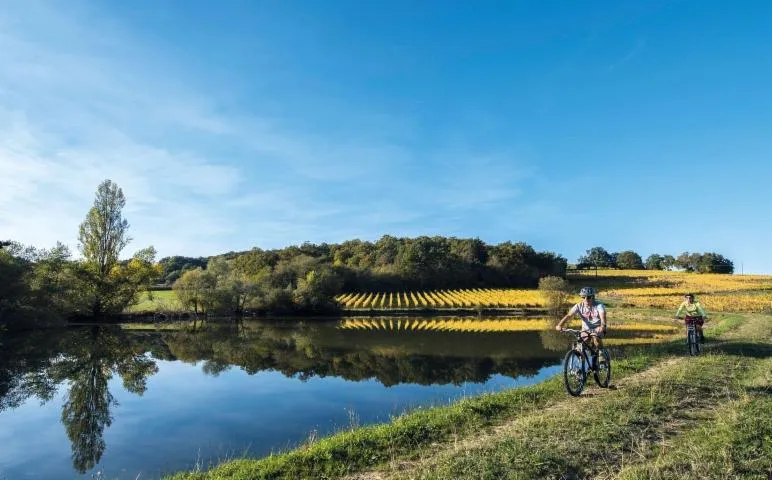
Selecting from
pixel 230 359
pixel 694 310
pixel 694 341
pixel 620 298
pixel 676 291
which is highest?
pixel 676 291

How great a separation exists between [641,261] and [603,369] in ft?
456

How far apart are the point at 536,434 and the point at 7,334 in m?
42.7

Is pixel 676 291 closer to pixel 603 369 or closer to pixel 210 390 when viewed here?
pixel 603 369

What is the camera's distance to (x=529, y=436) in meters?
6.90

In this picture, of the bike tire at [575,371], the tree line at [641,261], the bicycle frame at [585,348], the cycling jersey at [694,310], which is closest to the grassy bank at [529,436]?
the bike tire at [575,371]

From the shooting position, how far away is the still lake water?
10.4m

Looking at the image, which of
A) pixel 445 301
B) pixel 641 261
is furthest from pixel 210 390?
pixel 641 261

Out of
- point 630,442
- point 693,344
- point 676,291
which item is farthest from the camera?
point 676,291

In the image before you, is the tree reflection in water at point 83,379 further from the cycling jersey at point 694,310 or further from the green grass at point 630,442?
the cycling jersey at point 694,310

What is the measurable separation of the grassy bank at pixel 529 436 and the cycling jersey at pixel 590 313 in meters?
1.37

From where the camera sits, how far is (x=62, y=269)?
46750mm

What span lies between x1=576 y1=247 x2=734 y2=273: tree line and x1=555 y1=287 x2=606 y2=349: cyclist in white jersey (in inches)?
4893

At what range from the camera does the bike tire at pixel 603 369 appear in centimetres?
991

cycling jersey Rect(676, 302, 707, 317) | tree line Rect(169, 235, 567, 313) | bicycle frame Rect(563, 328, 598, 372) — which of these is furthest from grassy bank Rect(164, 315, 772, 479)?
tree line Rect(169, 235, 567, 313)
